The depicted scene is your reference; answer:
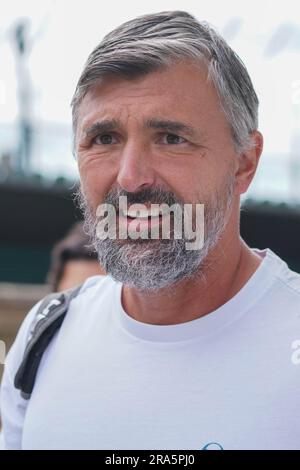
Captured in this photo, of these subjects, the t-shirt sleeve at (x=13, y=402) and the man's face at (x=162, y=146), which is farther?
the t-shirt sleeve at (x=13, y=402)

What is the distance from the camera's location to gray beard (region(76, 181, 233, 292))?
70.9 inches

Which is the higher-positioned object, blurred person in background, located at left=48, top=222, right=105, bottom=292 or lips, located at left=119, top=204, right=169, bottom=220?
blurred person in background, located at left=48, top=222, right=105, bottom=292

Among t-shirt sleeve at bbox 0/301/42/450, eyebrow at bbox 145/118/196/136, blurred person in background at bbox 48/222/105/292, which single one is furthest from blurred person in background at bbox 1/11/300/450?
blurred person in background at bbox 48/222/105/292

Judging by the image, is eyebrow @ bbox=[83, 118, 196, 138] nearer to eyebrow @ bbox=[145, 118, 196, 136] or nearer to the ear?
eyebrow @ bbox=[145, 118, 196, 136]

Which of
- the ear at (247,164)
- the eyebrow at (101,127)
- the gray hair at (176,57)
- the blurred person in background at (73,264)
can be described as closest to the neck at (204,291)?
the ear at (247,164)

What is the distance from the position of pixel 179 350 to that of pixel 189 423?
0.56 feet

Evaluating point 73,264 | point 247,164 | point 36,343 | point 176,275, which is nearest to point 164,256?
point 176,275

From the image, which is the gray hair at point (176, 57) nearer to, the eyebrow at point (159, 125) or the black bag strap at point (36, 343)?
the eyebrow at point (159, 125)

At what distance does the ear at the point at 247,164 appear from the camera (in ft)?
6.26

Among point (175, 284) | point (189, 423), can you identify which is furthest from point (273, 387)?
point (175, 284)

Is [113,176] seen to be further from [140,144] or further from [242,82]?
[242,82]

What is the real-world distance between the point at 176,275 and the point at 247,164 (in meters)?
0.35

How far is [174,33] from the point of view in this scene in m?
1.82

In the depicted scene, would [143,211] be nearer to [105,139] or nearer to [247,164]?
[105,139]
